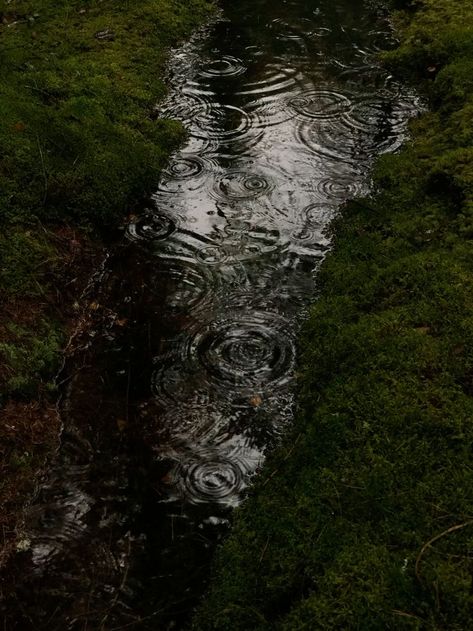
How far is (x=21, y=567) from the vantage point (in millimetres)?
3912

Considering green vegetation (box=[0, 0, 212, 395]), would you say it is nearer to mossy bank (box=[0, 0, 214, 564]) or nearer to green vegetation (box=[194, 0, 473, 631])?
→ mossy bank (box=[0, 0, 214, 564])

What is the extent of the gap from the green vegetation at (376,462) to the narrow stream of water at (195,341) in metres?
0.29

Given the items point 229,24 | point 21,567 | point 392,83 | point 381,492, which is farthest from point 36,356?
point 229,24

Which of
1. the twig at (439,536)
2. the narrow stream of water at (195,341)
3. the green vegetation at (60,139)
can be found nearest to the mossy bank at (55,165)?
the green vegetation at (60,139)

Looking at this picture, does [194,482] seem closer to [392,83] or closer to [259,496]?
[259,496]

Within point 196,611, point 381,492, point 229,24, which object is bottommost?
point 196,611

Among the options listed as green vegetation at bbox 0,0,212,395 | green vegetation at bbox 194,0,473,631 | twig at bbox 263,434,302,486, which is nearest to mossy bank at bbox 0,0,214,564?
green vegetation at bbox 0,0,212,395

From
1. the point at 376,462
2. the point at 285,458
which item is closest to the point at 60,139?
the point at 285,458

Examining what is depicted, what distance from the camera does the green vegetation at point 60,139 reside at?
18.1 ft

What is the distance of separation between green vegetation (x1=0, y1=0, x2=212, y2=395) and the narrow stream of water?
1.22ft

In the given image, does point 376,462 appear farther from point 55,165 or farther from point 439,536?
point 55,165

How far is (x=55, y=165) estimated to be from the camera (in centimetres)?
676

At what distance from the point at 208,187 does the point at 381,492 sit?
4732 mm

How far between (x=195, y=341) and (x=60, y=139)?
3.32 meters
